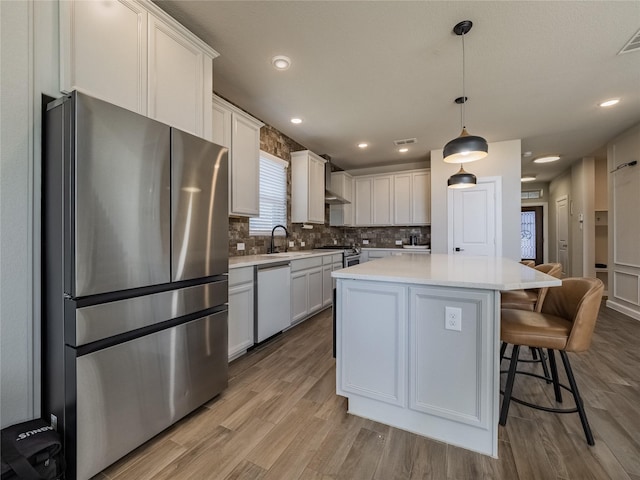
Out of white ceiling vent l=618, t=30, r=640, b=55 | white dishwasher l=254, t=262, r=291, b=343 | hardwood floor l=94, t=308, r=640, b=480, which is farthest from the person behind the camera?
white dishwasher l=254, t=262, r=291, b=343

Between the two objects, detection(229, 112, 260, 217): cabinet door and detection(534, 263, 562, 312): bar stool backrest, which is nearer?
detection(534, 263, 562, 312): bar stool backrest

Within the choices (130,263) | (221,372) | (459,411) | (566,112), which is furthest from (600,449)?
(566,112)

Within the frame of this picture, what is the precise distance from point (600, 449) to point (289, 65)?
341 centimetres

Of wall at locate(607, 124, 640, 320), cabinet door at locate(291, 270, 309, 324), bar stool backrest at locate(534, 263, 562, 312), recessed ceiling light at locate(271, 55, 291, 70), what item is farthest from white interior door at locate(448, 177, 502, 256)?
recessed ceiling light at locate(271, 55, 291, 70)

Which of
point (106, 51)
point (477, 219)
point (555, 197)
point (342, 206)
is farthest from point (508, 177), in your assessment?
point (106, 51)

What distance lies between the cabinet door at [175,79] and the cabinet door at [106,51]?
0.22ft

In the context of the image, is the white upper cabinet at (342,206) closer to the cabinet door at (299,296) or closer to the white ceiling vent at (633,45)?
the cabinet door at (299,296)

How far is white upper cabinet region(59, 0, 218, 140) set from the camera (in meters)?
1.42

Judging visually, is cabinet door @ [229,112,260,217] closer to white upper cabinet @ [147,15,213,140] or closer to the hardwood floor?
white upper cabinet @ [147,15,213,140]

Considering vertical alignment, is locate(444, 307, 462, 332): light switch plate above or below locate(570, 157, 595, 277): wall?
below

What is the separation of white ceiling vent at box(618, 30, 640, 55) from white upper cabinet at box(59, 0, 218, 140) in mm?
3306

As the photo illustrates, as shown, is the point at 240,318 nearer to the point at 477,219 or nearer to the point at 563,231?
the point at 477,219

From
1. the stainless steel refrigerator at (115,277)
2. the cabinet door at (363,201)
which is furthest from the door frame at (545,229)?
the stainless steel refrigerator at (115,277)

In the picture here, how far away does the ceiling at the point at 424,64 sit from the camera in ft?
6.29
